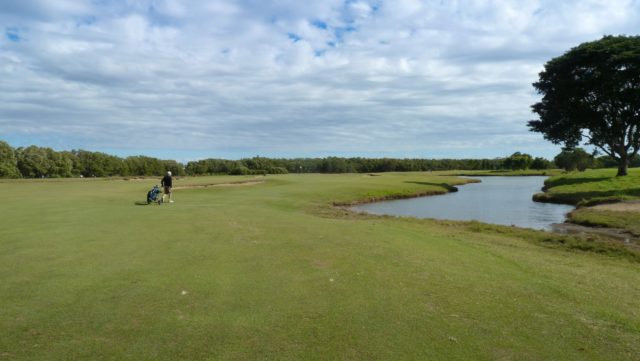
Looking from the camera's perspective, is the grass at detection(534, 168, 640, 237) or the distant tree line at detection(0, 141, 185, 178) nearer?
the grass at detection(534, 168, 640, 237)

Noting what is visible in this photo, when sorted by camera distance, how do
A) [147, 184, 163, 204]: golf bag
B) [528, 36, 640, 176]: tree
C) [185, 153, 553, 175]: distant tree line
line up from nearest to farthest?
1. [147, 184, 163, 204]: golf bag
2. [528, 36, 640, 176]: tree
3. [185, 153, 553, 175]: distant tree line

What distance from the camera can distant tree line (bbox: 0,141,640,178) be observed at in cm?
11244

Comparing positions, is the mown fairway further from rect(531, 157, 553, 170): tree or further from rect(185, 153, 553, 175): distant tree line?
rect(531, 157, 553, 170): tree

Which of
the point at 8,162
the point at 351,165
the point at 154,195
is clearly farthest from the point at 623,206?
the point at 351,165

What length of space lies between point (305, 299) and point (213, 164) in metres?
135

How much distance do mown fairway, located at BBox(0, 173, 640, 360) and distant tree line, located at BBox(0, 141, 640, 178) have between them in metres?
72.5

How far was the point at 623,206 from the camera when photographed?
30781mm

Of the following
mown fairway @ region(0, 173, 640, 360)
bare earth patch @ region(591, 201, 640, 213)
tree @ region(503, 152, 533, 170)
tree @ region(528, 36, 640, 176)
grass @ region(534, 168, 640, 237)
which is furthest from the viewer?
tree @ region(503, 152, 533, 170)

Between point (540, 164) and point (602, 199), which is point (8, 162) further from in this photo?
point (540, 164)

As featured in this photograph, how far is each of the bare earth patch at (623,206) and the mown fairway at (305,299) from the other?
16155 mm

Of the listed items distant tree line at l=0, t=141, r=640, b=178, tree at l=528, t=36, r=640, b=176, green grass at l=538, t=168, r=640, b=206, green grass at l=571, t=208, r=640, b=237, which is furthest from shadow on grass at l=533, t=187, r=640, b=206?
distant tree line at l=0, t=141, r=640, b=178

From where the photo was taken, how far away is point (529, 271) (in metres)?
12.3

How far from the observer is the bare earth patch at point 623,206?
29045 mm

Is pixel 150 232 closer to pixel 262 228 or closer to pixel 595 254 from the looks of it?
pixel 262 228
